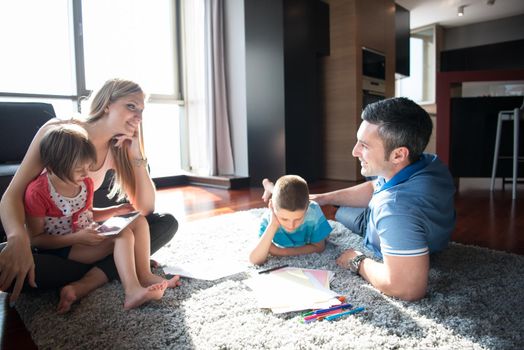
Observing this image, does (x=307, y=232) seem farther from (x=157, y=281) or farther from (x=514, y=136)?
(x=514, y=136)

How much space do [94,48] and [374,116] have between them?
10.9 ft

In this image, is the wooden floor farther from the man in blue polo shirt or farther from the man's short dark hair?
the man's short dark hair

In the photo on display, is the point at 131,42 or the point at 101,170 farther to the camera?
the point at 131,42

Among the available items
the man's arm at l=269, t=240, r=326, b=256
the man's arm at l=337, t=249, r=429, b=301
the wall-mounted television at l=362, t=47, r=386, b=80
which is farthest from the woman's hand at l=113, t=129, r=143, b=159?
the wall-mounted television at l=362, t=47, r=386, b=80

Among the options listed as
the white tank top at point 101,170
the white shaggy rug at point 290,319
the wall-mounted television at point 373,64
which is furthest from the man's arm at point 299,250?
the wall-mounted television at point 373,64

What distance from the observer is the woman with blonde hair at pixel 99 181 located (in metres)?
1.03

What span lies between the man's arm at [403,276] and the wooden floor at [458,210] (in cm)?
84

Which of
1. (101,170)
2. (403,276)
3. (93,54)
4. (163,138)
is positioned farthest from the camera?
(163,138)

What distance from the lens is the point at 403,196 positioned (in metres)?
1.14

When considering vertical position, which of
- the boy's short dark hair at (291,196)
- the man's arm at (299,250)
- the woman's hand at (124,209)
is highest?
the boy's short dark hair at (291,196)

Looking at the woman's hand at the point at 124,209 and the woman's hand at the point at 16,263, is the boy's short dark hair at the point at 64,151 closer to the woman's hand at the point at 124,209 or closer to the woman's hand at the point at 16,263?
the woman's hand at the point at 16,263

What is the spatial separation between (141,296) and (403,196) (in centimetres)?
81

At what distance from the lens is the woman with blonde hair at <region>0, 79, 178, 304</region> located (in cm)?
103

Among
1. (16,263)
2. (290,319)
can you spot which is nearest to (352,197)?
(290,319)
